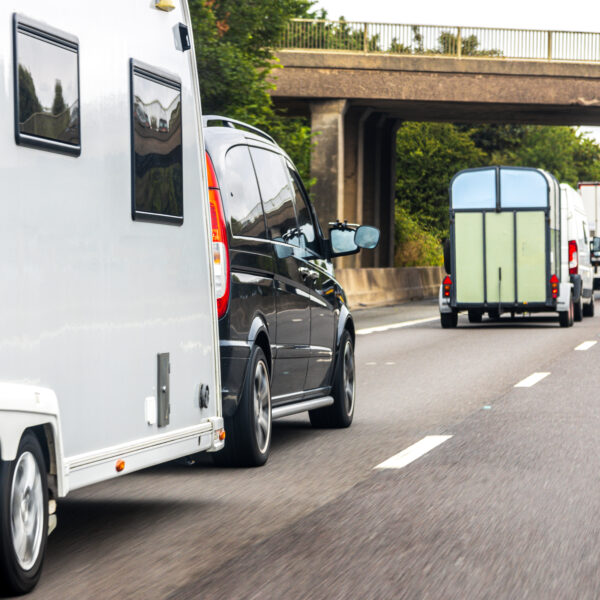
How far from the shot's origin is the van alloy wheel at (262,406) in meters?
8.10

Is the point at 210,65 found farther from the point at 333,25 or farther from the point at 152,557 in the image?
the point at 152,557

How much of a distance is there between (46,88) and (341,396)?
5.20 meters

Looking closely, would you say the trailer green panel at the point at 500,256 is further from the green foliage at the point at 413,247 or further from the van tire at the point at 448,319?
the green foliage at the point at 413,247

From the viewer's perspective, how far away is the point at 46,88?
5359 mm

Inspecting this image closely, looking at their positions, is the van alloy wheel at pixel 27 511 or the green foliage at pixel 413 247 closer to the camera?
the van alloy wheel at pixel 27 511

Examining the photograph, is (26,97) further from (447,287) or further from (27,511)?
(447,287)

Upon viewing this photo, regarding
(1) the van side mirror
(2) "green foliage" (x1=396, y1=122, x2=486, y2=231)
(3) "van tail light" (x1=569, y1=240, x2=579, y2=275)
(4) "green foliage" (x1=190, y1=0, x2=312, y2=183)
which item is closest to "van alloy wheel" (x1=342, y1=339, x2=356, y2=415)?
(1) the van side mirror

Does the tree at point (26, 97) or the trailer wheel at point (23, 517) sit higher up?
the tree at point (26, 97)

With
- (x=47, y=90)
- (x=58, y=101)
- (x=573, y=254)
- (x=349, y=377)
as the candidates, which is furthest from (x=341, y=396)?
(x=573, y=254)

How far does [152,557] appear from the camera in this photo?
582 centimetres

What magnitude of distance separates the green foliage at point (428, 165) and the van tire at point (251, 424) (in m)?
68.7

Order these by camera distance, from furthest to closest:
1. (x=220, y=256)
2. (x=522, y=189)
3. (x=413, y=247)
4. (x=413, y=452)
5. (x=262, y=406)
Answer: (x=413, y=247), (x=522, y=189), (x=413, y=452), (x=262, y=406), (x=220, y=256)

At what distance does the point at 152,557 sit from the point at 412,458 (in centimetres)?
315

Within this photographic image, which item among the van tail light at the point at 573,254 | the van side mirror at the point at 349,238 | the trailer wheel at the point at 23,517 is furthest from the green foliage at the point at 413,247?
the trailer wheel at the point at 23,517
